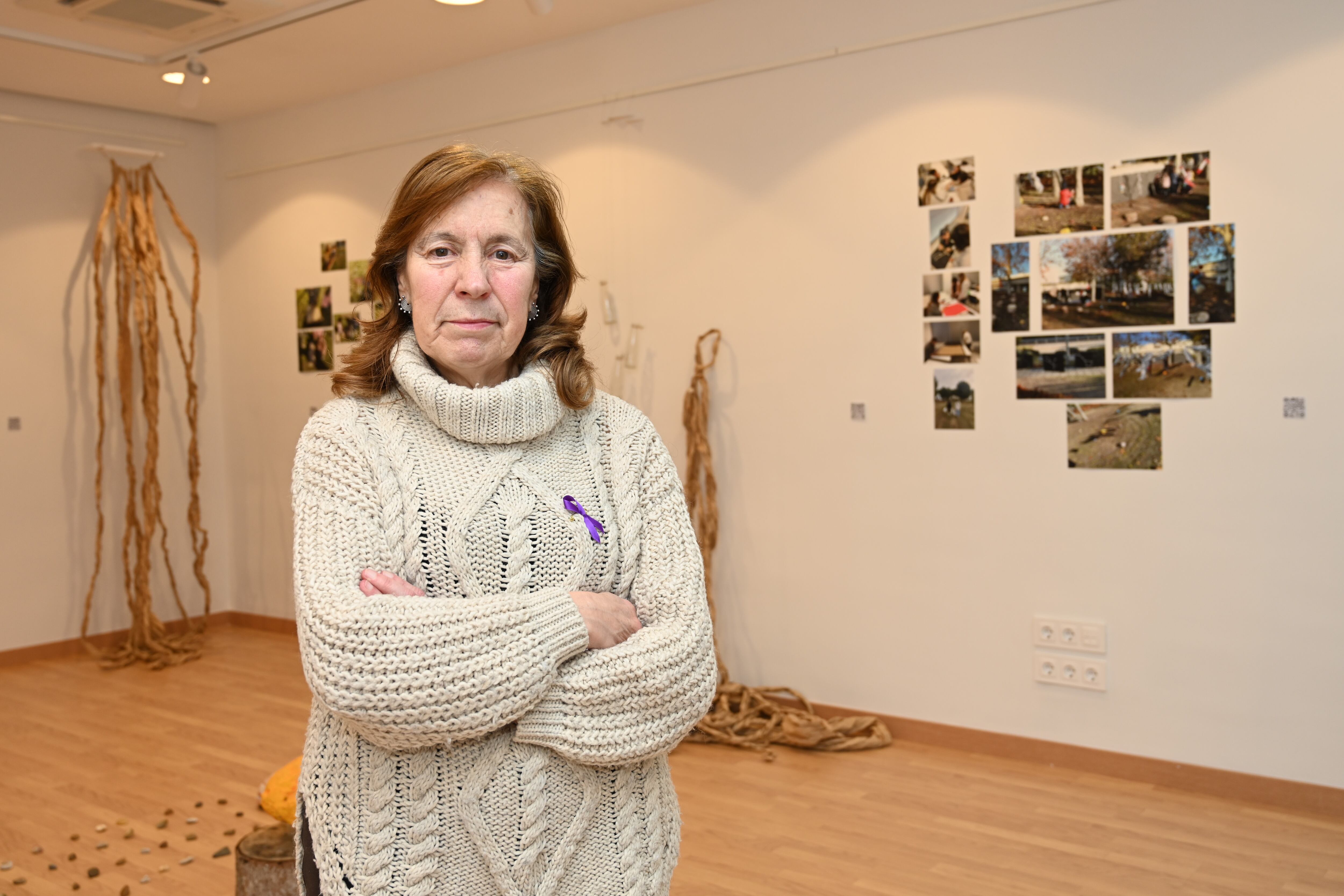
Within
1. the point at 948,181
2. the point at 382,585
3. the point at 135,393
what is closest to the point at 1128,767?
the point at 948,181

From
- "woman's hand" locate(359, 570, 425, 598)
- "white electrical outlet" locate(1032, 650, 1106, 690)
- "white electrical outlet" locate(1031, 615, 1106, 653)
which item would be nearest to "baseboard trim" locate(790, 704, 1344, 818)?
"white electrical outlet" locate(1032, 650, 1106, 690)

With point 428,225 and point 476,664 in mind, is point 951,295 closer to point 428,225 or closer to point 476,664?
point 428,225

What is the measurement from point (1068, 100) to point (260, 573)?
4924mm

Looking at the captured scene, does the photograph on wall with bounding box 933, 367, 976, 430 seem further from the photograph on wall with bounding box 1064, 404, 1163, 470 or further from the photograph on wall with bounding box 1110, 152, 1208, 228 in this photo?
the photograph on wall with bounding box 1110, 152, 1208, 228

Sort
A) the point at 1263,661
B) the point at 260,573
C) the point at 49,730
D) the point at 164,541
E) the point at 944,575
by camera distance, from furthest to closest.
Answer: the point at 260,573, the point at 164,541, the point at 49,730, the point at 944,575, the point at 1263,661

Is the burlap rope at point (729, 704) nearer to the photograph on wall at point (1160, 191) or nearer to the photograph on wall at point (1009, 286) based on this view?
the photograph on wall at point (1009, 286)

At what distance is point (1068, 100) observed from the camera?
360cm

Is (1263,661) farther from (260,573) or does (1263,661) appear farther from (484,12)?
(260,573)

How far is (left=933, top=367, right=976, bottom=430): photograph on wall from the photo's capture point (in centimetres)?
385

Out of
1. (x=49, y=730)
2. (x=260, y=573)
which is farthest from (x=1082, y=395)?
(x=260, y=573)

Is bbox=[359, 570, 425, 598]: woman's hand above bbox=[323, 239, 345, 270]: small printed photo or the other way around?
the other way around

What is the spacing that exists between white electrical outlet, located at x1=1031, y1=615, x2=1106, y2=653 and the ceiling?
2.70 meters

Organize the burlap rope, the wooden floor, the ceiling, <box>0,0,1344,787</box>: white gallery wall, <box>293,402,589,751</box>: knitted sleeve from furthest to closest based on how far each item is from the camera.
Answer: the ceiling → the burlap rope → <box>0,0,1344,787</box>: white gallery wall → the wooden floor → <box>293,402,589,751</box>: knitted sleeve

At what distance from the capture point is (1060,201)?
11.9ft
